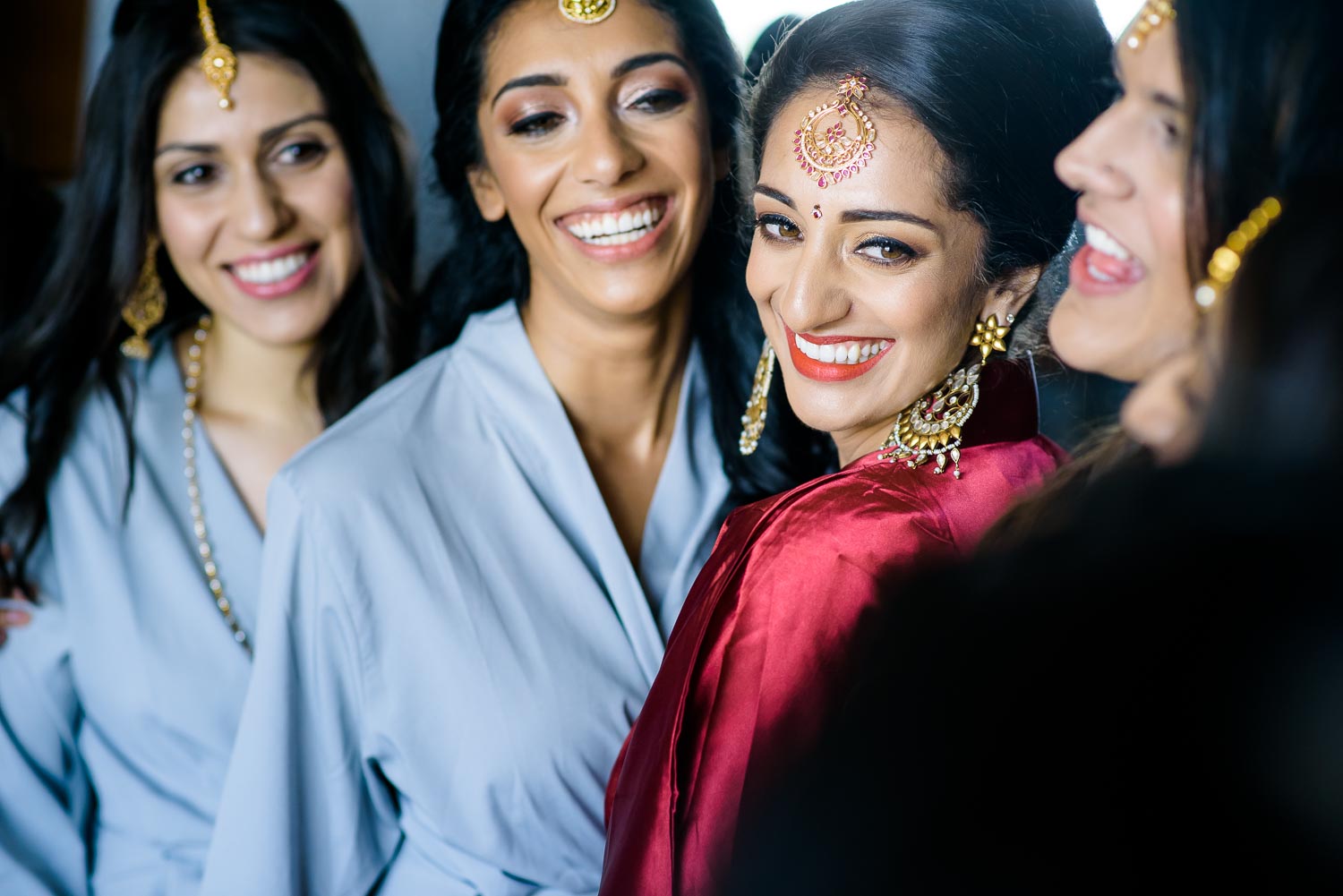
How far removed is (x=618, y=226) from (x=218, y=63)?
69 centimetres

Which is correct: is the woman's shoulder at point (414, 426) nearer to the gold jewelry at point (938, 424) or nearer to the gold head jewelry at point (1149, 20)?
the gold jewelry at point (938, 424)

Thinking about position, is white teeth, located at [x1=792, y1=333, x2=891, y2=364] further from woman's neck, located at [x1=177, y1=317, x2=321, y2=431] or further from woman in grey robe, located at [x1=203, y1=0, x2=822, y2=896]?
woman's neck, located at [x1=177, y1=317, x2=321, y2=431]

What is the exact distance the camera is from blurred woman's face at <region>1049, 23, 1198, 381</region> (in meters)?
0.64

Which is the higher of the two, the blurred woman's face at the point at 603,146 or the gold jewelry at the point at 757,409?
the blurred woman's face at the point at 603,146

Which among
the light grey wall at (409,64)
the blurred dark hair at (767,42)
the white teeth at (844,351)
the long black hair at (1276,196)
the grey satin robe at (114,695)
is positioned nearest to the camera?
the long black hair at (1276,196)

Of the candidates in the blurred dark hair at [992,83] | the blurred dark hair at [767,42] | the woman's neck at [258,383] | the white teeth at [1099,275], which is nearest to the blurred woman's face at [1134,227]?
the white teeth at [1099,275]

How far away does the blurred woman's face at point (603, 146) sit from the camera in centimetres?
132

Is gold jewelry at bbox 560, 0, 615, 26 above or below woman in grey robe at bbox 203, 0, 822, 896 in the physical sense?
above

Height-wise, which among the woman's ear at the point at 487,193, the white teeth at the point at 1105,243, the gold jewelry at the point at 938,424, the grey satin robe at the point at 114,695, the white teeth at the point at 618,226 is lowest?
the grey satin robe at the point at 114,695

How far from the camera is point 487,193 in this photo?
1.50m

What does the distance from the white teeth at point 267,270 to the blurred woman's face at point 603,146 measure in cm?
45

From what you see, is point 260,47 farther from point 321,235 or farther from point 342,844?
point 342,844

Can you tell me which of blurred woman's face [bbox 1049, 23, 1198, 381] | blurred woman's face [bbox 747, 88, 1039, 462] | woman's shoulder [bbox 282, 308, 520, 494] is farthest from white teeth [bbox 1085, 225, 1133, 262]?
woman's shoulder [bbox 282, 308, 520, 494]

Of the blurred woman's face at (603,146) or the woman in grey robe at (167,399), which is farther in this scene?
the woman in grey robe at (167,399)
